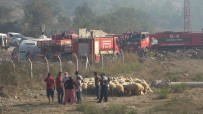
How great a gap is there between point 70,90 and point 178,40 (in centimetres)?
3866

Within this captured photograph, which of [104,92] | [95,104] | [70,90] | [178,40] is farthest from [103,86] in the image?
[178,40]

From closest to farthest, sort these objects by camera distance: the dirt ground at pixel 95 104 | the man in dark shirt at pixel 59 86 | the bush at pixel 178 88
→ the dirt ground at pixel 95 104 → the man in dark shirt at pixel 59 86 → the bush at pixel 178 88

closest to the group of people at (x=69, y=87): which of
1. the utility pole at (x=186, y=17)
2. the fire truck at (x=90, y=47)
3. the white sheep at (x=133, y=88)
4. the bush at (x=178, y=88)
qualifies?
the white sheep at (x=133, y=88)

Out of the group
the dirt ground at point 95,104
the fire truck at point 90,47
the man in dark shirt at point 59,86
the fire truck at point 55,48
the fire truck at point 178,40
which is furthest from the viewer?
the fire truck at point 178,40

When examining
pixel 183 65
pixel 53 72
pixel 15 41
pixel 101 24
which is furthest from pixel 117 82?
pixel 101 24

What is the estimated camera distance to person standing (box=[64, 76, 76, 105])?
22172 millimetres

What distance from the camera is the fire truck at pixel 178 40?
59125mm

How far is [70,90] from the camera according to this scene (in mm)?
22266

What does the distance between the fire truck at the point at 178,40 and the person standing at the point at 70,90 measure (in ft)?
123

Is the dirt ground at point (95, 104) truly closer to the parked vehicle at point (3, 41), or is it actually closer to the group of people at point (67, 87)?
the group of people at point (67, 87)

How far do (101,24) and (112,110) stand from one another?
77.6 m

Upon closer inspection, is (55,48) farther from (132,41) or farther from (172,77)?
(132,41)

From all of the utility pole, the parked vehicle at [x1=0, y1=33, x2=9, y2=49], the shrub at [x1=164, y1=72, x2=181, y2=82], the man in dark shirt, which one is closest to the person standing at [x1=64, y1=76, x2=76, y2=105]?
the man in dark shirt

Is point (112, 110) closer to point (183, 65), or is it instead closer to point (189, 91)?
point (189, 91)
